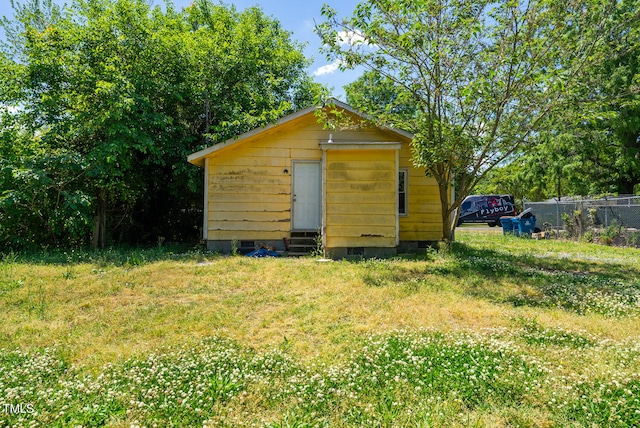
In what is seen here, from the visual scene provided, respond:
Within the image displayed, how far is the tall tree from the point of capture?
7121 millimetres

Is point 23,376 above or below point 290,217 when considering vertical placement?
below

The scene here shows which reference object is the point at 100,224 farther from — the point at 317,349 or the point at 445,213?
the point at 445,213

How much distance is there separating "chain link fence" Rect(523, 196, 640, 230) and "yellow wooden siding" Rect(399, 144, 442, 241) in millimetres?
6891

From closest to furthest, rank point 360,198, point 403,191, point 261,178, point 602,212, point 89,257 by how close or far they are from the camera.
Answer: point 89,257 → point 360,198 → point 261,178 → point 403,191 → point 602,212

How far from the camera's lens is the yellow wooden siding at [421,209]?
33.2 feet

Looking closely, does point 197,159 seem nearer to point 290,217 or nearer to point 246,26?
point 290,217

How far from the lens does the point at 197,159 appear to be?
380 inches

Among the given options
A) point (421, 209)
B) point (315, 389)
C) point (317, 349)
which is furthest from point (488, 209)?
point (315, 389)

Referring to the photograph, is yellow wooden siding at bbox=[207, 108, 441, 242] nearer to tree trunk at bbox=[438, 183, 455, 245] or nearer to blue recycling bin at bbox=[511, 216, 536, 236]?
tree trunk at bbox=[438, 183, 455, 245]

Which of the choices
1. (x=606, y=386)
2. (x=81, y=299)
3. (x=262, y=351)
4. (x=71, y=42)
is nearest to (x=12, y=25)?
(x=71, y=42)

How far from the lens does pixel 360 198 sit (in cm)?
852

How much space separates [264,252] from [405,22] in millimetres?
6048

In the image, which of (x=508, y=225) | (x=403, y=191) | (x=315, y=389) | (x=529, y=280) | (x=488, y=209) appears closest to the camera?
(x=315, y=389)

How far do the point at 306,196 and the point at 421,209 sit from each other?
317cm
